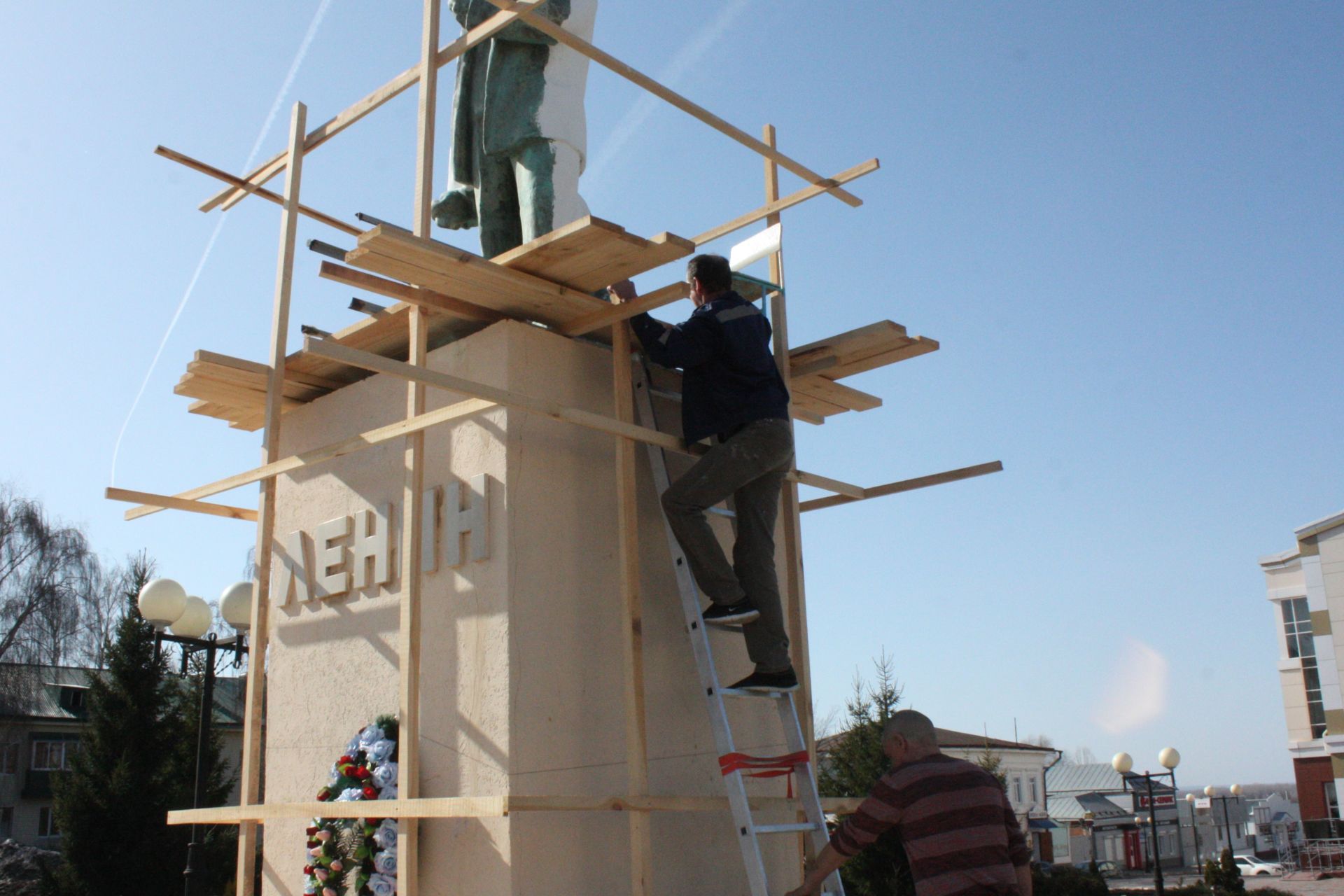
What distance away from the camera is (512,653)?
5457 mm

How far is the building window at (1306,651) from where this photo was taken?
41469mm

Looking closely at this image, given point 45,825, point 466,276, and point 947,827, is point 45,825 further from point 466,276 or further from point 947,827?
point 947,827

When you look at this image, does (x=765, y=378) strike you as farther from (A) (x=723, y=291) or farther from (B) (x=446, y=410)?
(B) (x=446, y=410)

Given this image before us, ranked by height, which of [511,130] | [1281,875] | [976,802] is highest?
[511,130]

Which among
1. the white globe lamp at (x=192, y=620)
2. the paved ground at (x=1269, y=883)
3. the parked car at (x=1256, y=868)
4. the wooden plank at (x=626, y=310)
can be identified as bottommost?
the parked car at (x=1256, y=868)

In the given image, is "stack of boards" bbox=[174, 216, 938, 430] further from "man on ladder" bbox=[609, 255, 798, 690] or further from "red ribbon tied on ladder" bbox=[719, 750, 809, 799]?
"red ribbon tied on ladder" bbox=[719, 750, 809, 799]

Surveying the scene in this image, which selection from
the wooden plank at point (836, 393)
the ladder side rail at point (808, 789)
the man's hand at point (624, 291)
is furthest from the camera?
the wooden plank at point (836, 393)

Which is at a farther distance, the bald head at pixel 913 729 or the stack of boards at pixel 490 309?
the stack of boards at pixel 490 309

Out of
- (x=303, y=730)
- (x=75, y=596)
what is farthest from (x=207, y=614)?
(x=75, y=596)

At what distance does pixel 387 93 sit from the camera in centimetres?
666

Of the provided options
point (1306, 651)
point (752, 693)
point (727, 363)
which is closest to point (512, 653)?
point (752, 693)

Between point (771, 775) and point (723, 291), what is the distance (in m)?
2.47

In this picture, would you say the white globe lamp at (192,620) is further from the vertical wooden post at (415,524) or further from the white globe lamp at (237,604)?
the vertical wooden post at (415,524)

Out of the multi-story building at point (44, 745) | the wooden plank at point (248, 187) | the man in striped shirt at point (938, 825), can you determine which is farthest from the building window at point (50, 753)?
the man in striped shirt at point (938, 825)
